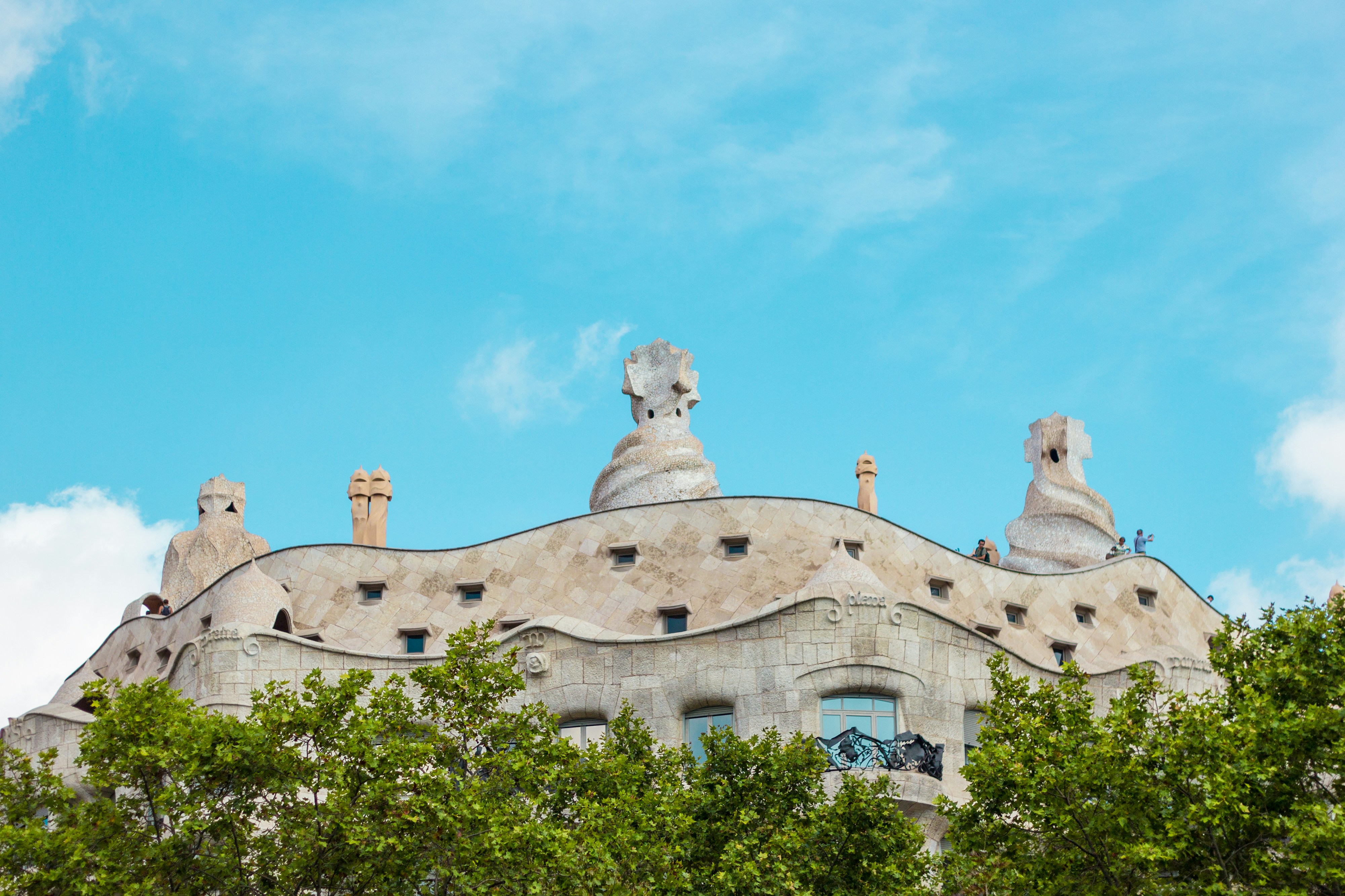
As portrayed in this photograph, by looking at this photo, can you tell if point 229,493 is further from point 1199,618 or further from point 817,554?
point 1199,618

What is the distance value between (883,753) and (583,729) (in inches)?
210

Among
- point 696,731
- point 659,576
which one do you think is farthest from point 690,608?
point 696,731

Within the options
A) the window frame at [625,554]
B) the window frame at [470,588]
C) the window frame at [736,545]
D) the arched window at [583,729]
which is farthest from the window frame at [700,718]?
the window frame at [470,588]

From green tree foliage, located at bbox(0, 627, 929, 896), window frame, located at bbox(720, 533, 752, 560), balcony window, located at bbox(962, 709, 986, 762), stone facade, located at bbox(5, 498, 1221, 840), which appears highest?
window frame, located at bbox(720, 533, 752, 560)

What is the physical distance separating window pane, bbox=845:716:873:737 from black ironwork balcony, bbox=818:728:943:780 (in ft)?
1.14

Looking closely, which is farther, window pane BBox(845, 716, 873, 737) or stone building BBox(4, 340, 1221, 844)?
stone building BBox(4, 340, 1221, 844)

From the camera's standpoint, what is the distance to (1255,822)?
18.7 m

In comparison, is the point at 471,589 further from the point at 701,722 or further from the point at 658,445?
the point at 701,722

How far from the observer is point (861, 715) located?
27891mm

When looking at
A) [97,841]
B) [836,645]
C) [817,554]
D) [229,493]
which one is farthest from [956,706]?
[229,493]

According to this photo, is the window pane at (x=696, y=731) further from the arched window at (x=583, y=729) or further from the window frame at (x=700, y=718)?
the arched window at (x=583, y=729)

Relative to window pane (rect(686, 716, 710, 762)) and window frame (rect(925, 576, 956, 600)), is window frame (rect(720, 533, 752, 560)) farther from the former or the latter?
window pane (rect(686, 716, 710, 762))

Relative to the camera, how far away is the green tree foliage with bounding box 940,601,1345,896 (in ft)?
60.1

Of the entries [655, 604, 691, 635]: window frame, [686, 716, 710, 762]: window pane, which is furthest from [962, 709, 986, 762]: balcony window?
[655, 604, 691, 635]: window frame
